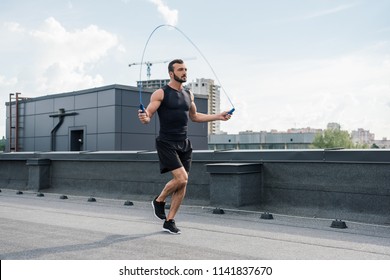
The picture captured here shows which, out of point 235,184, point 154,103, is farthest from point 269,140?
point 154,103

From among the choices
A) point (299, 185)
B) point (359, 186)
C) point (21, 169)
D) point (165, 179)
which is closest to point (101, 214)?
point (165, 179)

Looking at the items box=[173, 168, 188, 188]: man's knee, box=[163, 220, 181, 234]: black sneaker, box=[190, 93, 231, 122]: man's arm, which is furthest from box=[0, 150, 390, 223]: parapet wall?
box=[163, 220, 181, 234]: black sneaker

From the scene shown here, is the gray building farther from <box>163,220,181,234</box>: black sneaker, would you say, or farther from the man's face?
<box>163,220,181,234</box>: black sneaker

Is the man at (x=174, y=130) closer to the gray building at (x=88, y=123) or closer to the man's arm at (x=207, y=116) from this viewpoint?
the man's arm at (x=207, y=116)

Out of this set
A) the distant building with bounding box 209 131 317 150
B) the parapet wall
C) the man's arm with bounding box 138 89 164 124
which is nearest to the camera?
the man's arm with bounding box 138 89 164 124

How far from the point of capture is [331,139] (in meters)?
128

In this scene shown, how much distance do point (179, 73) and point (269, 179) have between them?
2932mm

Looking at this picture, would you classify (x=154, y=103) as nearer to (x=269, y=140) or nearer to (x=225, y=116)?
(x=225, y=116)

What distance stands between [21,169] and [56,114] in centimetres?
2947

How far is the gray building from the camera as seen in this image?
3744cm

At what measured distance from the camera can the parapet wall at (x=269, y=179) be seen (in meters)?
6.86

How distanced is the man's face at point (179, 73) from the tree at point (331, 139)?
409ft

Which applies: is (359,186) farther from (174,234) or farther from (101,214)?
(101,214)

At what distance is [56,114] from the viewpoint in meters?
41.9
